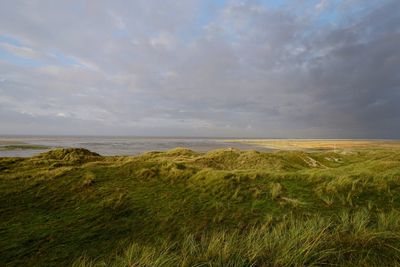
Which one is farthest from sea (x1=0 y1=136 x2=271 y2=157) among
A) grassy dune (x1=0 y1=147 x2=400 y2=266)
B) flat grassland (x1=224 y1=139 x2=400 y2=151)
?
grassy dune (x1=0 y1=147 x2=400 y2=266)

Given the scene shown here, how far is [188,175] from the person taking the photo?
29.2ft

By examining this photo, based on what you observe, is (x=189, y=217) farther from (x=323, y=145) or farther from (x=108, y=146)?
(x=323, y=145)

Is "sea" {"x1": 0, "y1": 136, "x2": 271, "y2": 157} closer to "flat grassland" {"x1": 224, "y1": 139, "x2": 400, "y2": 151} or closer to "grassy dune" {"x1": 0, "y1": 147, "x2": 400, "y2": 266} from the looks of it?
Result: "flat grassland" {"x1": 224, "y1": 139, "x2": 400, "y2": 151}

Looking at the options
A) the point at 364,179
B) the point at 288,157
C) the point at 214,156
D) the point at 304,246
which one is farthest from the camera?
the point at 288,157

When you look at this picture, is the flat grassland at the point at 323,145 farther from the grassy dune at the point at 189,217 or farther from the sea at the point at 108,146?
the grassy dune at the point at 189,217

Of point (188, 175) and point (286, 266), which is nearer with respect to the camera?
point (286, 266)

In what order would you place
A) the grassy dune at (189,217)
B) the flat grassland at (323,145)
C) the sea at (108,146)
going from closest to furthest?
the grassy dune at (189,217)
the sea at (108,146)
the flat grassland at (323,145)

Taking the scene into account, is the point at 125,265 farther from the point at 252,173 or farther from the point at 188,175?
the point at 252,173

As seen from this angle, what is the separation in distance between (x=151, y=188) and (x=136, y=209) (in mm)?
1385

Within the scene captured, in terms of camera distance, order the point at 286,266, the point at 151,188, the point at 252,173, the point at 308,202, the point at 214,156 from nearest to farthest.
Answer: the point at 286,266
the point at 308,202
the point at 151,188
the point at 252,173
the point at 214,156

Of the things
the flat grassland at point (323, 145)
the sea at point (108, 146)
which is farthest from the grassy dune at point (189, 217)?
the flat grassland at point (323, 145)

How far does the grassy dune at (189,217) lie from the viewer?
11.3 feet

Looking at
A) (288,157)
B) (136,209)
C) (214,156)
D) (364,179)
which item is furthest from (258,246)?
(288,157)

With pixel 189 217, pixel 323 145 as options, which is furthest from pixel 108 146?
pixel 323 145
